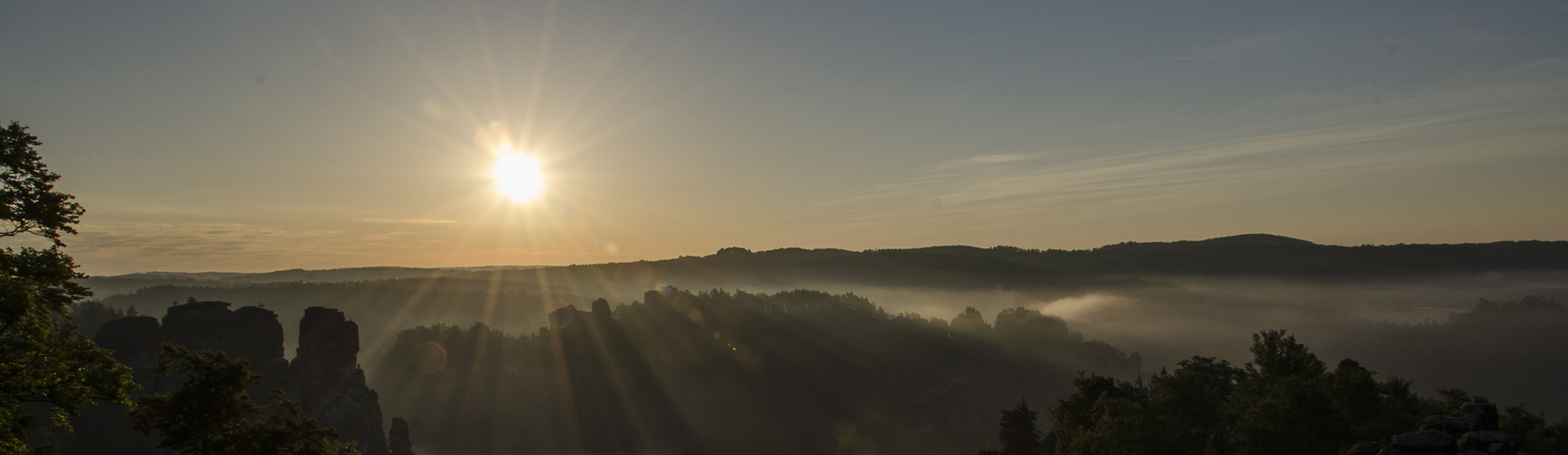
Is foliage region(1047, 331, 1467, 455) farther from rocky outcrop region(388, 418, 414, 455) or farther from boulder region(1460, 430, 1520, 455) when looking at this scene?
rocky outcrop region(388, 418, 414, 455)

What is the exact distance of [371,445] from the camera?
298 ft

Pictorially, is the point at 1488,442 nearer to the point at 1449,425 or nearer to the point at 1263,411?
the point at 1449,425

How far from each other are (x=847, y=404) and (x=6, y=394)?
164089mm

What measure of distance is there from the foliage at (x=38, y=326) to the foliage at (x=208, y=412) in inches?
183

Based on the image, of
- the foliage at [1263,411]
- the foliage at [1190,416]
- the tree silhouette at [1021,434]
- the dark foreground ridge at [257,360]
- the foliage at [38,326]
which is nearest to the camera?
the foliage at [38,326]

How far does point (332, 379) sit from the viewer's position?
Result: 292 ft

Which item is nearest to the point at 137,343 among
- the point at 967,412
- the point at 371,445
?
the point at 371,445

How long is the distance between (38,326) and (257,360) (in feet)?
263

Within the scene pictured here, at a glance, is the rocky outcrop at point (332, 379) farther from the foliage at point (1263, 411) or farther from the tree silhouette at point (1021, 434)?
the foliage at point (1263, 411)

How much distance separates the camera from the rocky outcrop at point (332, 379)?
87062mm

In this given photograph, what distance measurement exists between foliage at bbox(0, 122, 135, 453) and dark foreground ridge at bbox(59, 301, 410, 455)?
69.9m

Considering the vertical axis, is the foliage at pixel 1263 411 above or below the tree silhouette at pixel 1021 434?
above

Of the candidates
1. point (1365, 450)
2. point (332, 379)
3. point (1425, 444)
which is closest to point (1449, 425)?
point (1365, 450)

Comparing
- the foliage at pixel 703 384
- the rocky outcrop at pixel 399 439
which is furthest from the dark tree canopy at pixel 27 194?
the foliage at pixel 703 384
